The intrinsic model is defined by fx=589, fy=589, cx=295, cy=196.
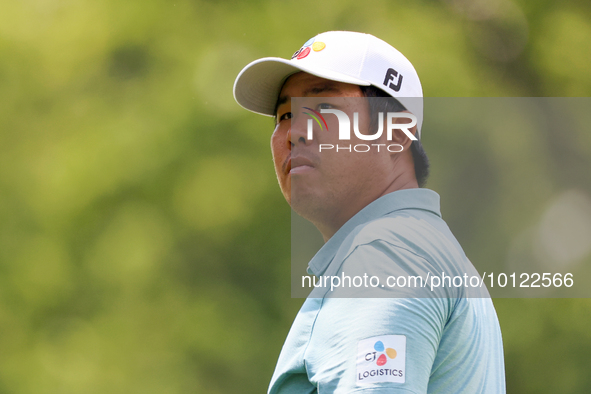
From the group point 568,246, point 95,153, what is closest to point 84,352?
point 95,153

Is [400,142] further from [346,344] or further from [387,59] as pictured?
[346,344]

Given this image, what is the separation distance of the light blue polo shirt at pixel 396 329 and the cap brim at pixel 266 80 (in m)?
0.45

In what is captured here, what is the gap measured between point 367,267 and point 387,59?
2.41 ft

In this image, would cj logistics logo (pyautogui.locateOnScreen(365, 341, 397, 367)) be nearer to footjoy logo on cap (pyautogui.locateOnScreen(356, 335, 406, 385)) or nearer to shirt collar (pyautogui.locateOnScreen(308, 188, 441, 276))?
footjoy logo on cap (pyautogui.locateOnScreen(356, 335, 406, 385))

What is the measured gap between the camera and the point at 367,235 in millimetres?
1143

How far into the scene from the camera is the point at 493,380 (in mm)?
1248

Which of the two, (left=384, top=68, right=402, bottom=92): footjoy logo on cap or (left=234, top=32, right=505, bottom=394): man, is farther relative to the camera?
(left=384, top=68, right=402, bottom=92): footjoy logo on cap

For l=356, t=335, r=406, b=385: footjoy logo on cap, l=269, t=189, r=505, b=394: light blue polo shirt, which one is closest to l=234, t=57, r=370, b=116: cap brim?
l=269, t=189, r=505, b=394: light blue polo shirt

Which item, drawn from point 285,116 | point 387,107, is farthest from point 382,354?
point 285,116

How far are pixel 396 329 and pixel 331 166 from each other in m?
0.67

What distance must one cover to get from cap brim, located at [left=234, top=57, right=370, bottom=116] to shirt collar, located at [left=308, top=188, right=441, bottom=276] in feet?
1.07

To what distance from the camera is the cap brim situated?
154 centimetres

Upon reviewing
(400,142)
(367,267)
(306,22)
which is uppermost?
(306,22)

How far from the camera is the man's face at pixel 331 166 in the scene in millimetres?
1556
